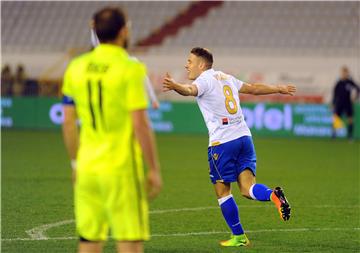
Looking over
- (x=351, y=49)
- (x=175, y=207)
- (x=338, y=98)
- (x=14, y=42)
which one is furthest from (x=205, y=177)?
(x=14, y=42)

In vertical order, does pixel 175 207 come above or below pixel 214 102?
below

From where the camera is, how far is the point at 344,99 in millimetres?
24938

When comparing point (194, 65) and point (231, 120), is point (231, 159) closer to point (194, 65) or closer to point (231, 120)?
point (231, 120)

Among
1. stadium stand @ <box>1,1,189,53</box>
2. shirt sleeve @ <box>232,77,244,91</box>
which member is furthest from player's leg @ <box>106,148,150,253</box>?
stadium stand @ <box>1,1,189,53</box>

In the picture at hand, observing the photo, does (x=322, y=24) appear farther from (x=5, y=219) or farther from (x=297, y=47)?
(x=5, y=219)

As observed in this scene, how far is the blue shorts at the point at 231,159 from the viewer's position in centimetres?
913

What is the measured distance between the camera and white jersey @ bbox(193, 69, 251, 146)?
906 centimetres

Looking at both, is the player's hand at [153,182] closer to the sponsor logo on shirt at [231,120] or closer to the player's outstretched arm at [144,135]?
the player's outstretched arm at [144,135]

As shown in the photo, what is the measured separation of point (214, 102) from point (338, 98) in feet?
53.6

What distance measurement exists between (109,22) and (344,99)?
20199 mm

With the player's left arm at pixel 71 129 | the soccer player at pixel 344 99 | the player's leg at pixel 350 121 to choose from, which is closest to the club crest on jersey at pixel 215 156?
the player's left arm at pixel 71 129

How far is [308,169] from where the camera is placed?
17.6 m

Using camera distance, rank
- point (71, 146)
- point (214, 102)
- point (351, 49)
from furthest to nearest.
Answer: point (351, 49) < point (214, 102) < point (71, 146)

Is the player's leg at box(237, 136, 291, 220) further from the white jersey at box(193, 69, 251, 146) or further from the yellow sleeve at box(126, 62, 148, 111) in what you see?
the yellow sleeve at box(126, 62, 148, 111)
